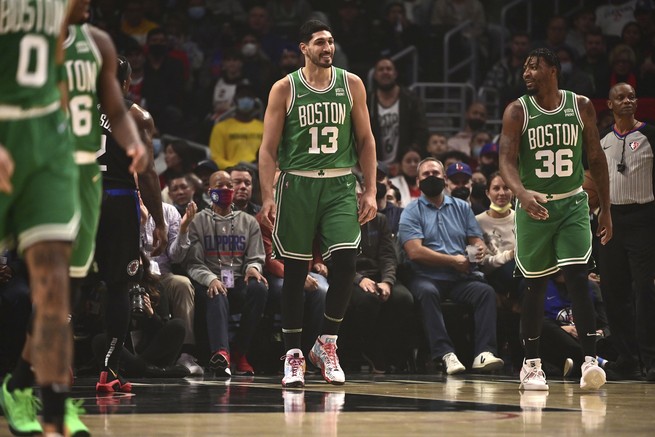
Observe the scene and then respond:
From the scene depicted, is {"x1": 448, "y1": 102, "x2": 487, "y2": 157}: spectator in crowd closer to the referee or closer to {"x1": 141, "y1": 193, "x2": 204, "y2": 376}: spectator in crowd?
the referee

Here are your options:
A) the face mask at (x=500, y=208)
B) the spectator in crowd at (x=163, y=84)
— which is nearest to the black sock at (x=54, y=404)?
the face mask at (x=500, y=208)

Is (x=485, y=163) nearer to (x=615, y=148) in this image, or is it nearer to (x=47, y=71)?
(x=615, y=148)

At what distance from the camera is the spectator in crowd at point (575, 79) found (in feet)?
45.4

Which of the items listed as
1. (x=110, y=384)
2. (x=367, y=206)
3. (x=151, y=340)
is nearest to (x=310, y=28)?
(x=367, y=206)

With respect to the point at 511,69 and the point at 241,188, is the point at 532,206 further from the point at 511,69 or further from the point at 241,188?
the point at 511,69

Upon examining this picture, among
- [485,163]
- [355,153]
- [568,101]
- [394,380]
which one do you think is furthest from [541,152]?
[485,163]

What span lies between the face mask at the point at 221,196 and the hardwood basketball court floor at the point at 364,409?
6.74ft

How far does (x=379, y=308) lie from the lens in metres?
9.54

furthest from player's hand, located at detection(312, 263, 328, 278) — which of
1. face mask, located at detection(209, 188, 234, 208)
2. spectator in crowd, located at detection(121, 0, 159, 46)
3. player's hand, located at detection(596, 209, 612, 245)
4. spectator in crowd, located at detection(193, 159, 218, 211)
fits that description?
spectator in crowd, located at detection(121, 0, 159, 46)

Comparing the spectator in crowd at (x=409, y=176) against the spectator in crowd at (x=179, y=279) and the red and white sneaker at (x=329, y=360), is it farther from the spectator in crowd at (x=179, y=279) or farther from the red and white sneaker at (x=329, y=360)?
the red and white sneaker at (x=329, y=360)

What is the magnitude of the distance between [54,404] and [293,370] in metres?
3.43

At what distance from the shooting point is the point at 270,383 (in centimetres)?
761

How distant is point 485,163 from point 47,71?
339 inches

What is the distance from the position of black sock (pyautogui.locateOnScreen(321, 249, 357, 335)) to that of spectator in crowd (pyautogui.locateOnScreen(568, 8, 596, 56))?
28.9 feet
